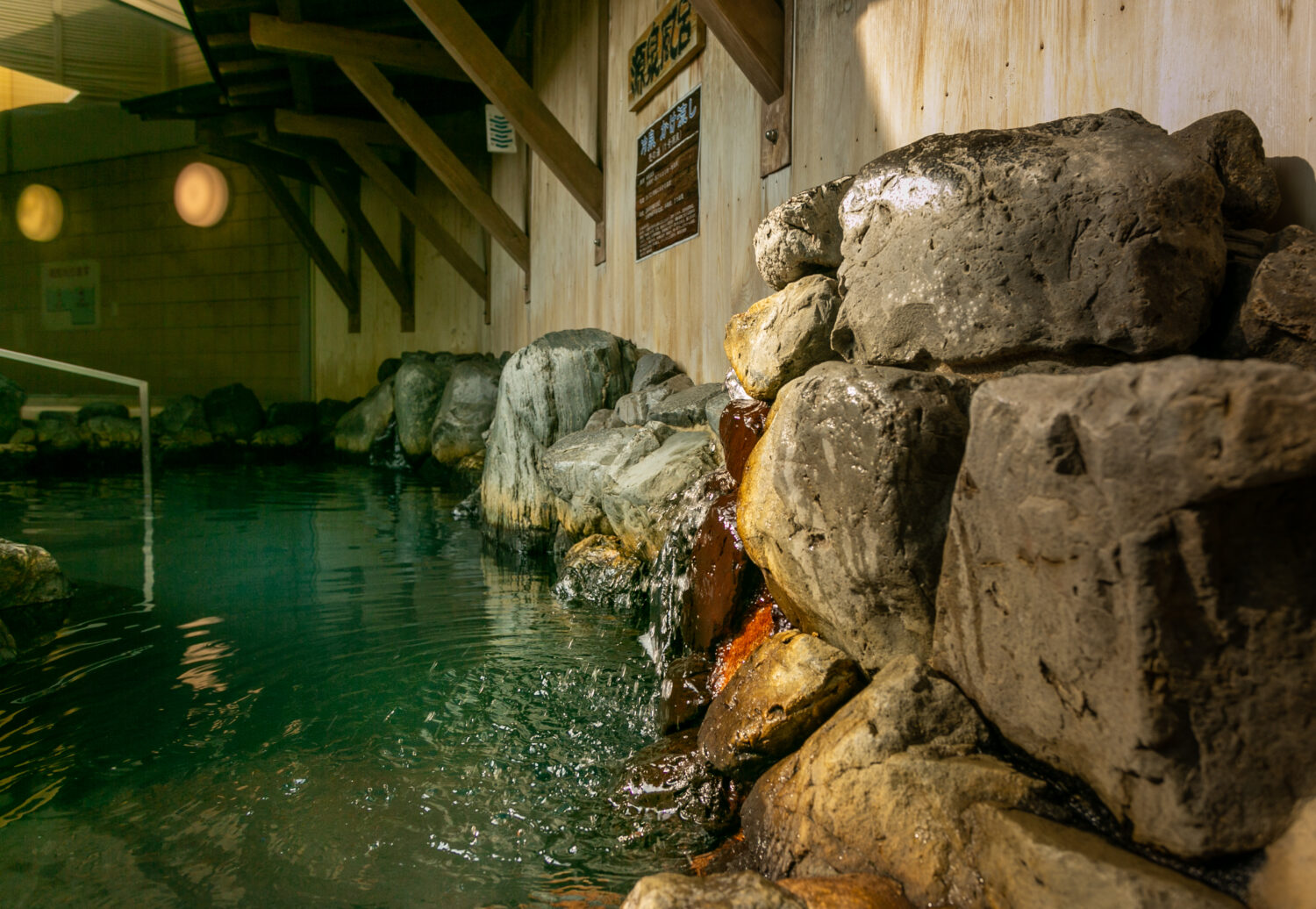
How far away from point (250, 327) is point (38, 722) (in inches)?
478

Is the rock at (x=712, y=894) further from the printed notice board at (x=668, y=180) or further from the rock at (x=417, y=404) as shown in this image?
the rock at (x=417, y=404)

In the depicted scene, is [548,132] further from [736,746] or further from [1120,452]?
[1120,452]

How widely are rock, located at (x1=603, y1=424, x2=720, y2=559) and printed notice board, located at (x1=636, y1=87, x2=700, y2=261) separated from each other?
1.54m

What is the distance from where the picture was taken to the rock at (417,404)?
31.5ft

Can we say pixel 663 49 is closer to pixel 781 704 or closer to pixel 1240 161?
pixel 1240 161

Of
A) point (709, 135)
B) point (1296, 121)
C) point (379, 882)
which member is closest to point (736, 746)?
point (379, 882)

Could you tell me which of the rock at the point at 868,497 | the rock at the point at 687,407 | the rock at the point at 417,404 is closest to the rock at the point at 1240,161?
the rock at the point at 868,497

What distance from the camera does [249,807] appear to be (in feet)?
6.73

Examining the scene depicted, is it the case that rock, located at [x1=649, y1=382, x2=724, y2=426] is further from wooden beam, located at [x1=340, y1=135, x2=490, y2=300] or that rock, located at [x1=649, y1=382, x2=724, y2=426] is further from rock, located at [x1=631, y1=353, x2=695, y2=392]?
wooden beam, located at [x1=340, y1=135, x2=490, y2=300]

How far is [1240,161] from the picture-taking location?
6.05 ft

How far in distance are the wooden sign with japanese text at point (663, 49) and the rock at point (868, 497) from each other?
3575mm

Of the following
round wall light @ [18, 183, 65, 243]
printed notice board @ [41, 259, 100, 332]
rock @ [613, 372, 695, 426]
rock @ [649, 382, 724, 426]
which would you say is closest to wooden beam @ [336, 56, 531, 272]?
rock @ [613, 372, 695, 426]

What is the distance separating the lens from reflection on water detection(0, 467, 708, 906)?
179cm

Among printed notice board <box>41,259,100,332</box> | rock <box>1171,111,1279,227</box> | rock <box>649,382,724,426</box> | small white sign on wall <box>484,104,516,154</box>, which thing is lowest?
rock <box>649,382,724,426</box>
